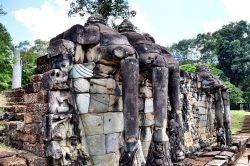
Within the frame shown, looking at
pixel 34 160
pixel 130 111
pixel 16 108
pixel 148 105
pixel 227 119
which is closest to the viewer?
pixel 34 160

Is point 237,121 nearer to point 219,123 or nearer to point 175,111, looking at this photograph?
point 219,123

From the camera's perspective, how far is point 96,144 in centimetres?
Answer: 474

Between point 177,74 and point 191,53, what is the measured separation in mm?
45049

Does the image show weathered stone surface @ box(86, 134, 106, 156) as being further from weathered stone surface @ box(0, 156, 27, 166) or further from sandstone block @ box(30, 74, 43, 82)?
sandstone block @ box(30, 74, 43, 82)

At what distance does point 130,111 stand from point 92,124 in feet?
2.54

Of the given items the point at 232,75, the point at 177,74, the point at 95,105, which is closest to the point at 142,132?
the point at 177,74

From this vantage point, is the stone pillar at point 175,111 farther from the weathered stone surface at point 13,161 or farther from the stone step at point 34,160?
the weathered stone surface at point 13,161

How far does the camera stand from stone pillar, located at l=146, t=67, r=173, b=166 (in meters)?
4.96

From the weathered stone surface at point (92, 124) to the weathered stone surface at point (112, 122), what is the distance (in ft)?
0.37

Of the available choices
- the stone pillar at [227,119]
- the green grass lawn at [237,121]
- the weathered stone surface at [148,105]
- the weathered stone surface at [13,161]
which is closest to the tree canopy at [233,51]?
the green grass lawn at [237,121]

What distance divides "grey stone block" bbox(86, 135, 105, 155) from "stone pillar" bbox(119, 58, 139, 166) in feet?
2.06

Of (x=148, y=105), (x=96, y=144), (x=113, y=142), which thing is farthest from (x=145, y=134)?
(x=96, y=144)

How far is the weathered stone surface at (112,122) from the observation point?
4930mm

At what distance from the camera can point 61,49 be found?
446 centimetres
